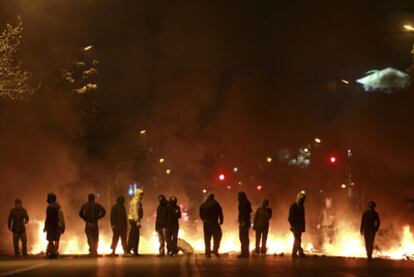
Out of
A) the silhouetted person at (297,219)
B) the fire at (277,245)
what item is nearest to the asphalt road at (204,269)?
the silhouetted person at (297,219)

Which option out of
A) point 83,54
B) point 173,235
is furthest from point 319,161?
point 173,235

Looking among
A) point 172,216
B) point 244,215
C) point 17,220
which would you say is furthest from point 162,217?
point 17,220

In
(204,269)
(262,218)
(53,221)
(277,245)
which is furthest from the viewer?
(277,245)

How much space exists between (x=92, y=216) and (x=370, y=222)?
8.23 metres

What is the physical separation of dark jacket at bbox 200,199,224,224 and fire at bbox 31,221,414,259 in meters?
8.08

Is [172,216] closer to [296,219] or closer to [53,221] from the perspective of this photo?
[53,221]

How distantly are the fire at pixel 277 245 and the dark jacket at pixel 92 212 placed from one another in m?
5.75

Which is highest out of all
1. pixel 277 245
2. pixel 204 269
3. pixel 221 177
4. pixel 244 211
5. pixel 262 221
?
pixel 221 177

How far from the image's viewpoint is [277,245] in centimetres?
4103

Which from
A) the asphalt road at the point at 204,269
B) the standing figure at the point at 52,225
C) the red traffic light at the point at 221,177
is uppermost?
the red traffic light at the point at 221,177

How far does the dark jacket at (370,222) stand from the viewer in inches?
1029

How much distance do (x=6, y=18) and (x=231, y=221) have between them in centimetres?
2521

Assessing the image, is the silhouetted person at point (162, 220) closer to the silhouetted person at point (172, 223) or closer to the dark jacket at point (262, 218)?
the silhouetted person at point (172, 223)

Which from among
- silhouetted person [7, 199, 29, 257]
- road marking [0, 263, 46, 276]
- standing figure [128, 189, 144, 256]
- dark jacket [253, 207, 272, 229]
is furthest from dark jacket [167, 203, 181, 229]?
road marking [0, 263, 46, 276]
